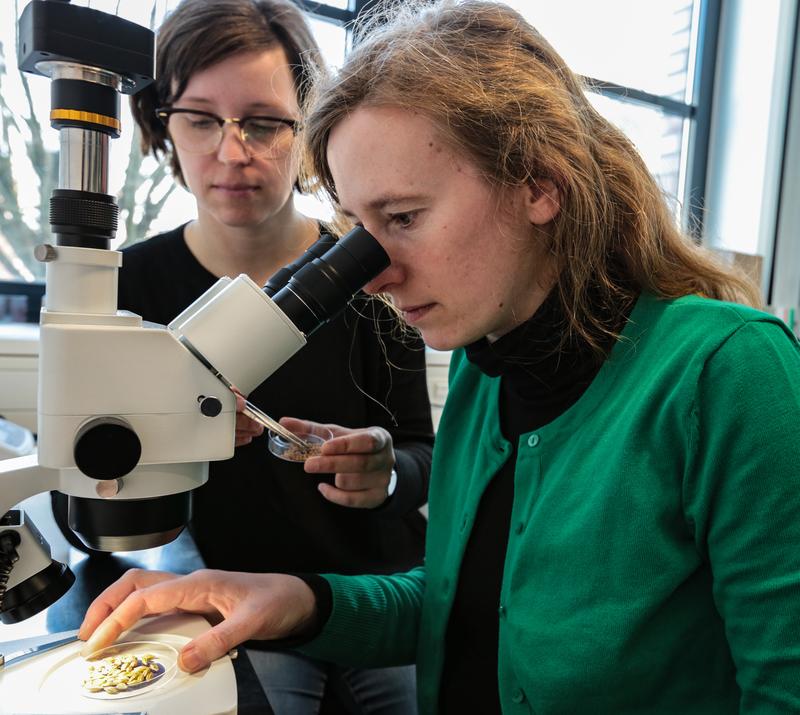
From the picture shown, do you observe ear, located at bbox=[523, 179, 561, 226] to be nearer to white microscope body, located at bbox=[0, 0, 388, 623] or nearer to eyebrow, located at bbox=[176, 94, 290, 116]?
white microscope body, located at bbox=[0, 0, 388, 623]

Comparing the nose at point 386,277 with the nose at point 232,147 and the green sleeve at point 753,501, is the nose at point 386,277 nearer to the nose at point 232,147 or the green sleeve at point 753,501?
the green sleeve at point 753,501

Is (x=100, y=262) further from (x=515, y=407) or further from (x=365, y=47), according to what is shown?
(x=515, y=407)

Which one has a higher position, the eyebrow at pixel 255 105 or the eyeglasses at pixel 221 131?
the eyebrow at pixel 255 105

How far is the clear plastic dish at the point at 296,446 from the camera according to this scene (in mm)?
→ 948

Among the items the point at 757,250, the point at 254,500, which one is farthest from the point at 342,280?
the point at 757,250

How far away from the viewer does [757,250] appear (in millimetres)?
3670

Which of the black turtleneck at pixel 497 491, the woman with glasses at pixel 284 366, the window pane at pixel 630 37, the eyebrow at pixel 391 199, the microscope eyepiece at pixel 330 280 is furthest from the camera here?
the window pane at pixel 630 37

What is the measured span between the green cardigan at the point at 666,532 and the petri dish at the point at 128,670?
1.37ft

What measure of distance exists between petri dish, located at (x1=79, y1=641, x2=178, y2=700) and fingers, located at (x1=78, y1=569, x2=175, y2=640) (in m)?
0.04

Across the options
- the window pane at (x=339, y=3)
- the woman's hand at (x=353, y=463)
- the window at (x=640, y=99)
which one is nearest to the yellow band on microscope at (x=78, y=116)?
the woman's hand at (x=353, y=463)

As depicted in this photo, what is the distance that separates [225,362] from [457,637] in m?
0.60

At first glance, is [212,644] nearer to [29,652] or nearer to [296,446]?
[29,652]

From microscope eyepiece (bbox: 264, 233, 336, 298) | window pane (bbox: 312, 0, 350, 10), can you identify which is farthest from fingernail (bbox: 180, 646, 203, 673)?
window pane (bbox: 312, 0, 350, 10)

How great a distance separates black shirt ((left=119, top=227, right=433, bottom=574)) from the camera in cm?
143
